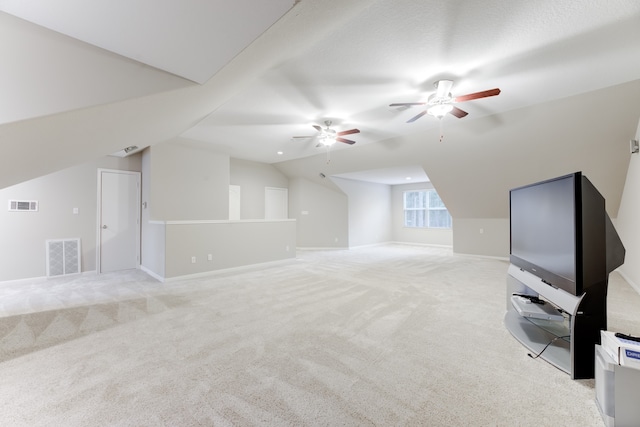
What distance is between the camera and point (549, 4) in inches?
79.0

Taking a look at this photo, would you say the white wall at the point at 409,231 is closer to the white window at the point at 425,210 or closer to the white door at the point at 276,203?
the white window at the point at 425,210

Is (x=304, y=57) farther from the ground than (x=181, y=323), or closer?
farther from the ground

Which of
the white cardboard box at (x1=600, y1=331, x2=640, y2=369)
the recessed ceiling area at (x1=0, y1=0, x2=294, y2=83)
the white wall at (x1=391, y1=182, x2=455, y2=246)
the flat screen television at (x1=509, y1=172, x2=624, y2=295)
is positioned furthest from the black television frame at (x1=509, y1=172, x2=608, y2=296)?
the white wall at (x1=391, y1=182, x2=455, y2=246)

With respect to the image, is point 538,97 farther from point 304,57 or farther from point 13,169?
point 13,169

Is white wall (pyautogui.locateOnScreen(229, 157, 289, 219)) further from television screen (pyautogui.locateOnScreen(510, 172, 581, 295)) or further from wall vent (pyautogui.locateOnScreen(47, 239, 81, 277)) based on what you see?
television screen (pyautogui.locateOnScreen(510, 172, 581, 295))

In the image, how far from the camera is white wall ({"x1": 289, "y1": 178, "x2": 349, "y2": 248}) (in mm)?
9062

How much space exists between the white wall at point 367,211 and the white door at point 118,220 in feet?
17.3

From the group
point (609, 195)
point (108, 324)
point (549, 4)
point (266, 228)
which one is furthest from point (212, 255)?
point (609, 195)

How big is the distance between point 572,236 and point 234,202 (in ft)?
24.0

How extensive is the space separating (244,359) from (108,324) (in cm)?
180

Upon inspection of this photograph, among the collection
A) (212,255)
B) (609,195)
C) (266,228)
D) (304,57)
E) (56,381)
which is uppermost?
(304,57)

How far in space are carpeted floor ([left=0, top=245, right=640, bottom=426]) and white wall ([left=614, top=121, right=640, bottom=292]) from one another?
0.45m

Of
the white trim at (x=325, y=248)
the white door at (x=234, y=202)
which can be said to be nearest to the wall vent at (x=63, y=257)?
the white door at (x=234, y=202)

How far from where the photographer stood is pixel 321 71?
9.67ft
